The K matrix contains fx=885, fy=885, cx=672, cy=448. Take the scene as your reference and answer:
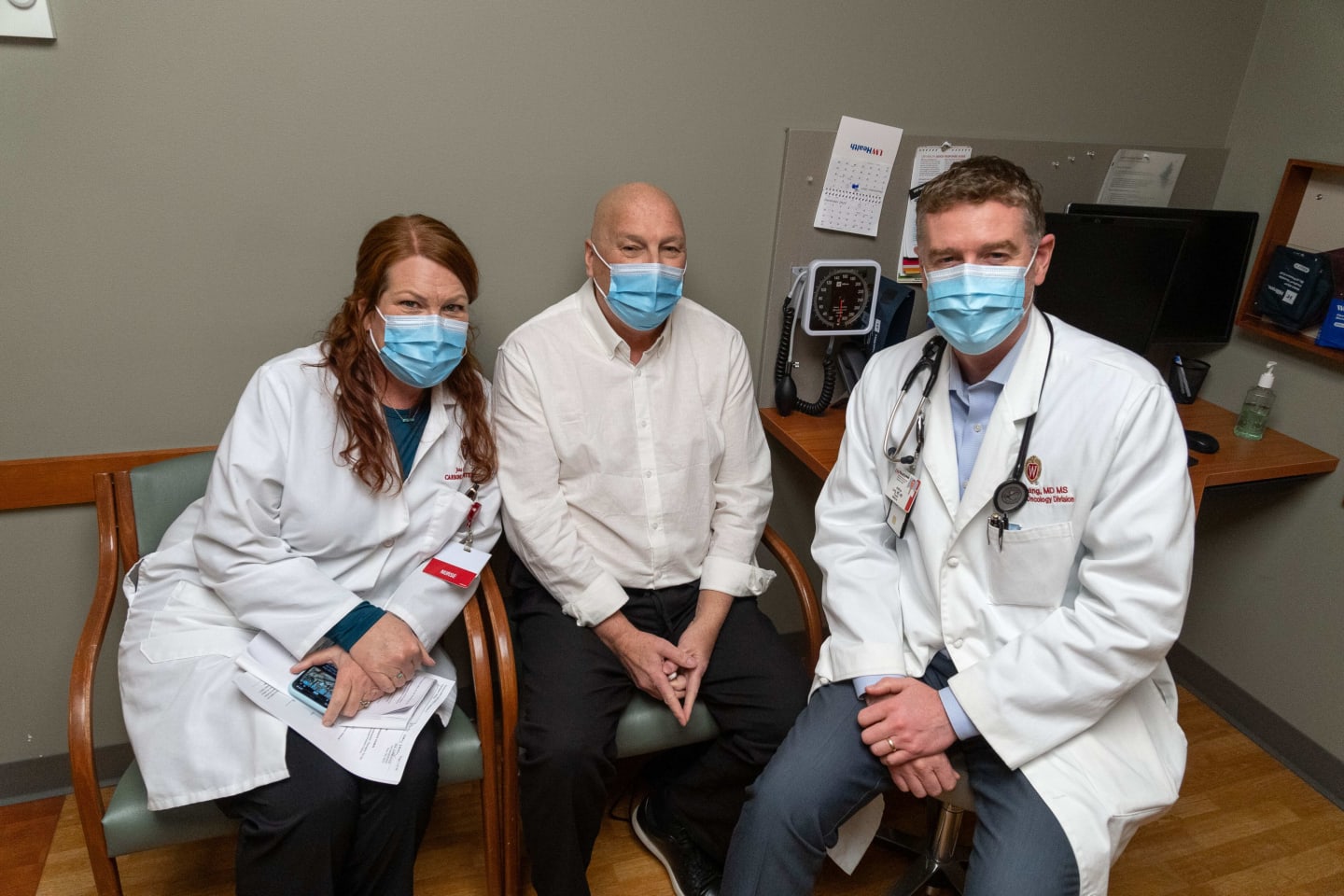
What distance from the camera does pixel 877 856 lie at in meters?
2.08

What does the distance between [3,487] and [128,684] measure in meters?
0.60

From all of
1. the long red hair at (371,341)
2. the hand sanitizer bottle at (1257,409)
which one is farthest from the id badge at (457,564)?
the hand sanitizer bottle at (1257,409)

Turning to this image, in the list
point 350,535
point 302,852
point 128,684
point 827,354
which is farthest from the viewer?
point 827,354

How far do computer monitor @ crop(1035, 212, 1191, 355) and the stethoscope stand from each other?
724 millimetres

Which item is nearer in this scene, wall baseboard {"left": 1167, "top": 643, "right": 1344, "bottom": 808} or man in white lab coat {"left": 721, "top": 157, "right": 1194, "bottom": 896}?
man in white lab coat {"left": 721, "top": 157, "right": 1194, "bottom": 896}

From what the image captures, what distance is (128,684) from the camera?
1.59 metres

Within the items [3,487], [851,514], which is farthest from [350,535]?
[851,514]

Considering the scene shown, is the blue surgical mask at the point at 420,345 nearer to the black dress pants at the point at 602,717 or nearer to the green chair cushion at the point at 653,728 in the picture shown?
the black dress pants at the point at 602,717

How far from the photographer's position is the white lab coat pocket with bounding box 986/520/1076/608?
154cm

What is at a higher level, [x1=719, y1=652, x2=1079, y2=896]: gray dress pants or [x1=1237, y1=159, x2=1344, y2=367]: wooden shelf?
[x1=1237, y1=159, x2=1344, y2=367]: wooden shelf

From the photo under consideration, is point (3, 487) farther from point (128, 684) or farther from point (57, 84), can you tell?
point (57, 84)

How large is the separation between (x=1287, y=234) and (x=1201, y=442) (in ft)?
2.34

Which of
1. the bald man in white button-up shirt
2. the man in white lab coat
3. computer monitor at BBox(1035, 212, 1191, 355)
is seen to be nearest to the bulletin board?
computer monitor at BBox(1035, 212, 1191, 355)

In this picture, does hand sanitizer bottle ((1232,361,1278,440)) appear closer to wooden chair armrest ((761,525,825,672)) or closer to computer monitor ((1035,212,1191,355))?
computer monitor ((1035,212,1191,355))
